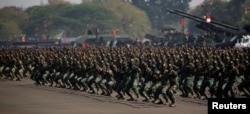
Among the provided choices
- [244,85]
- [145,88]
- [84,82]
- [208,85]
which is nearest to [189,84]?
[208,85]

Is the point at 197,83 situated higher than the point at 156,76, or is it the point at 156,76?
the point at 156,76

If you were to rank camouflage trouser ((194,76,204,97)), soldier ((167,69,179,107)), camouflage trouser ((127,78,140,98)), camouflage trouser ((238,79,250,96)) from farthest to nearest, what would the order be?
camouflage trouser ((194,76,204,97)) < camouflage trouser ((127,78,140,98)) < camouflage trouser ((238,79,250,96)) < soldier ((167,69,179,107))

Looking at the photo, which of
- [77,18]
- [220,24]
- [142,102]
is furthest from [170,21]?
[142,102]

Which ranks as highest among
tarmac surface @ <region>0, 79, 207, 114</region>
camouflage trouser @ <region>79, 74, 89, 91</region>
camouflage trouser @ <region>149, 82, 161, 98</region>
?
camouflage trouser @ <region>149, 82, 161, 98</region>

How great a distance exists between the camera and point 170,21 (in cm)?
15750

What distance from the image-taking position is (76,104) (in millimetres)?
26297

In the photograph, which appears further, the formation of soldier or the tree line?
the tree line

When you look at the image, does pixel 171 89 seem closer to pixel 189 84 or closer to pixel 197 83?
pixel 197 83

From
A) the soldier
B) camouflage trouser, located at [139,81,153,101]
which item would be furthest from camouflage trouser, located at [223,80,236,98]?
camouflage trouser, located at [139,81,153,101]

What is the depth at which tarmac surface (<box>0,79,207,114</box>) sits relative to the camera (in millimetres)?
23672

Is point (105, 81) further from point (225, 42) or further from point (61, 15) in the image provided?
point (61, 15)

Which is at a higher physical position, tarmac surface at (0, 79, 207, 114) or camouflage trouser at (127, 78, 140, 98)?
camouflage trouser at (127, 78, 140, 98)

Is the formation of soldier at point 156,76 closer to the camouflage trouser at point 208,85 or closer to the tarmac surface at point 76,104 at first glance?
the camouflage trouser at point 208,85

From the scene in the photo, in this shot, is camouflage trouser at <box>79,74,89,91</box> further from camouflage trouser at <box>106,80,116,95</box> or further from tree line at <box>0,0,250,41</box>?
tree line at <box>0,0,250,41</box>
